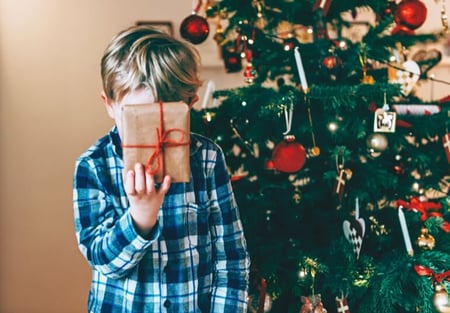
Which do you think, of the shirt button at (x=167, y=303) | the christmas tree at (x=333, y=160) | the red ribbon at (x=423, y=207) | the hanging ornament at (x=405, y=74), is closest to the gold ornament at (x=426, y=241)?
the christmas tree at (x=333, y=160)

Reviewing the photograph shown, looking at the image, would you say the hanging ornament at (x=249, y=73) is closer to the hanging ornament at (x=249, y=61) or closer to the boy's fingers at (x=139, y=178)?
the hanging ornament at (x=249, y=61)

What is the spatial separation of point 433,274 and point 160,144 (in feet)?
2.45

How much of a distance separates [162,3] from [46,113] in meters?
0.66

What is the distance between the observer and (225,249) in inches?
38.7

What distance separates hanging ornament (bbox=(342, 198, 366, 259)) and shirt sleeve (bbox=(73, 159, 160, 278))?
0.64 metres

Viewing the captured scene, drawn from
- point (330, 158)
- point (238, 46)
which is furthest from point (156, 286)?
point (238, 46)

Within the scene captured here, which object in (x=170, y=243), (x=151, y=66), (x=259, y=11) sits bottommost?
(x=170, y=243)

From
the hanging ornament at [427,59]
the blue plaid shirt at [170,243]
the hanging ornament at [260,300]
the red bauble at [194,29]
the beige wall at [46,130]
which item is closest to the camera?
the blue plaid shirt at [170,243]

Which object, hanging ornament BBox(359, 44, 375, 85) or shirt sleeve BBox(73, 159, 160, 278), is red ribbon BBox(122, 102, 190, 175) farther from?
hanging ornament BBox(359, 44, 375, 85)

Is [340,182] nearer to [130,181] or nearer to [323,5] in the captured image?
[323,5]

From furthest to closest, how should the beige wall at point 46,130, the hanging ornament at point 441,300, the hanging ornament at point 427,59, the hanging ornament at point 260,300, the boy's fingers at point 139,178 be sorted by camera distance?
the beige wall at point 46,130 < the hanging ornament at point 427,59 < the hanging ornament at point 260,300 < the hanging ornament at point 441,300 < the boy's fingers at point 139,178

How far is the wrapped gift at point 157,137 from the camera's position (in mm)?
796

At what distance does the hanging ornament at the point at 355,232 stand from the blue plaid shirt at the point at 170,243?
16.5 inches

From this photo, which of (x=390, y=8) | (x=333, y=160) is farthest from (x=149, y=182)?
(x=390, y=8)
